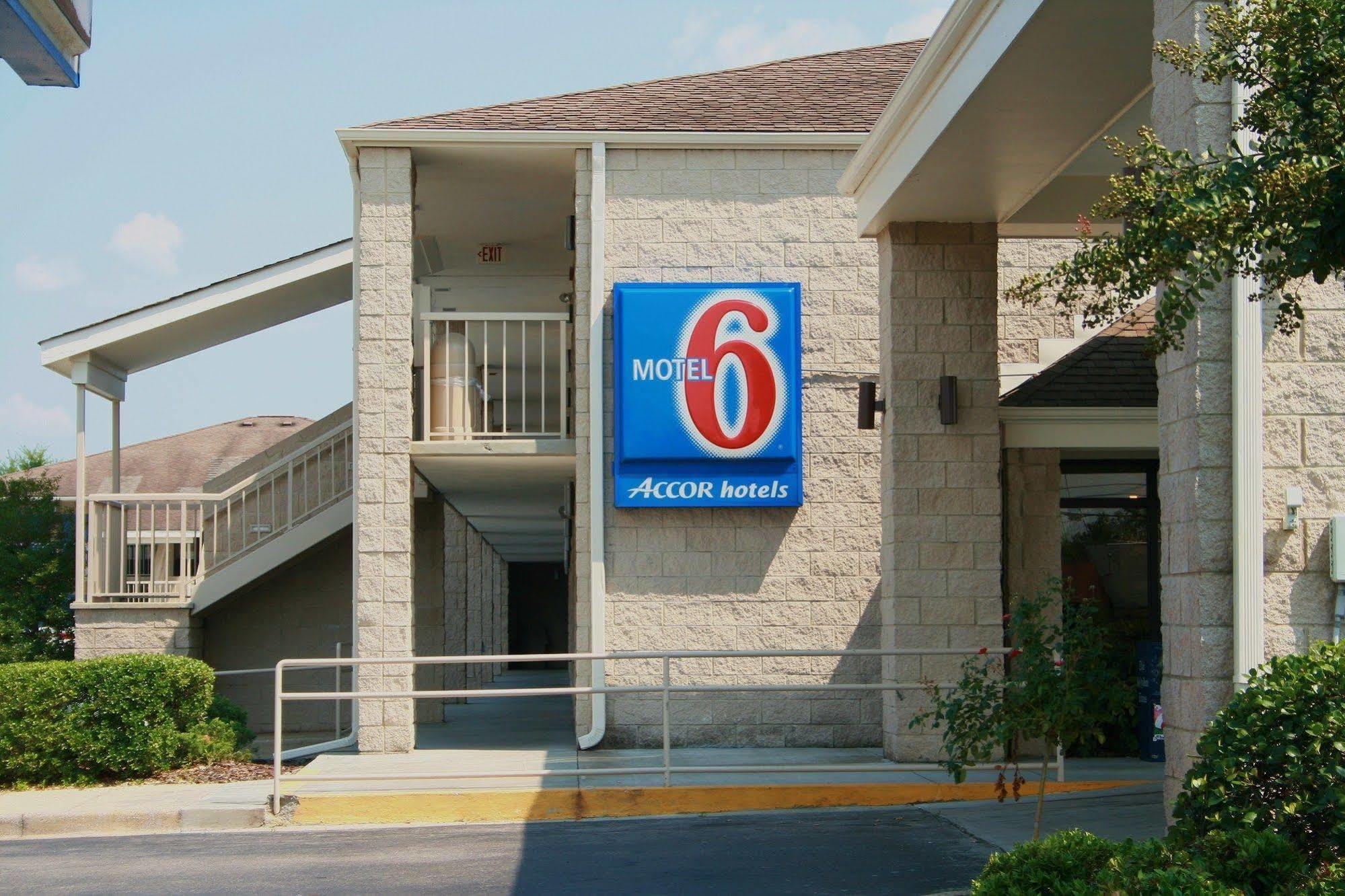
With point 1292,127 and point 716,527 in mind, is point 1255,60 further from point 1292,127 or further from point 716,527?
point 716,527

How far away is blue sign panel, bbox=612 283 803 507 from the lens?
45.2 feet

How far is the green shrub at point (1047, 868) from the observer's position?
554 centimetres

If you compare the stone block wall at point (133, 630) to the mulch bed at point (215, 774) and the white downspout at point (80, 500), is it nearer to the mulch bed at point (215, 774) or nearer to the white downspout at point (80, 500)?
the white downspout at point (80, 500)

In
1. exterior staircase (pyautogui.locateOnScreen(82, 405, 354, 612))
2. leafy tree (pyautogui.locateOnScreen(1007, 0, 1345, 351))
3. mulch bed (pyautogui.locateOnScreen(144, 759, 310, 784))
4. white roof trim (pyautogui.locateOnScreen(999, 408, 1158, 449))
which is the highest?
leafy tree (pyautogui.locateOnScreen(1007, 0, 1345, 351))

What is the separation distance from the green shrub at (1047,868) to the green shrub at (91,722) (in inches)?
357

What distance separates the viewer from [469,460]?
14602 millimetres

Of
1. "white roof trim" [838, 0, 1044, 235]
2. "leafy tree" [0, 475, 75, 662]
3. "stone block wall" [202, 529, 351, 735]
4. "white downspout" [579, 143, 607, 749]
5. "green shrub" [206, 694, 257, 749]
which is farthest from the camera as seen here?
"stone block wall" [202, 529, 351, 735]

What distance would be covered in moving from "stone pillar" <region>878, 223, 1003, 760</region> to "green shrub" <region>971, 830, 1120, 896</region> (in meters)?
6.49

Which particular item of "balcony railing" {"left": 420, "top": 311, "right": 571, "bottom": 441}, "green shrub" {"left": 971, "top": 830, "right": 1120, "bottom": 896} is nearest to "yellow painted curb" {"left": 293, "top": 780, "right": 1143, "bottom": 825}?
"balcony railing" {"left": 420, "top": 311, "right": 571, "bottom": 441}

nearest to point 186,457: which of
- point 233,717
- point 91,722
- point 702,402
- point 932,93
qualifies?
point 233,717

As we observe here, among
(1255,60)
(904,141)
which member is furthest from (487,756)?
(1255,60)

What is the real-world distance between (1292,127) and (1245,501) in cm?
227

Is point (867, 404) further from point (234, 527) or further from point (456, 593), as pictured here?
point (456, 593)

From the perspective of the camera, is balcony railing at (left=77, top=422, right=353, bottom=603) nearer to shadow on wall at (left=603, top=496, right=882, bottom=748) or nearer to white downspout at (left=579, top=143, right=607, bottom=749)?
white downspout at (left=579, top=143, right=607, bottom=749)
